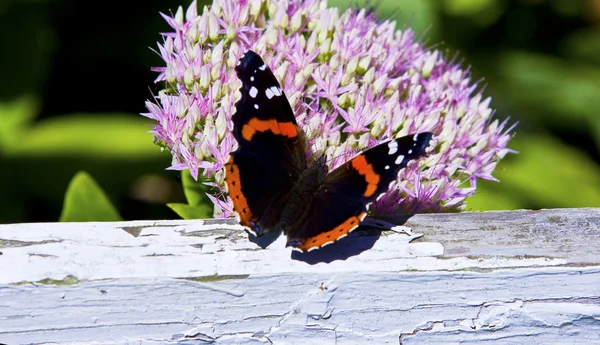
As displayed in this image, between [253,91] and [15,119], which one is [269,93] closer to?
[253,91]

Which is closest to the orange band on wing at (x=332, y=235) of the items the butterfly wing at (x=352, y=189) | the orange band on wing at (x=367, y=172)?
the butterfly wing at (x=352, y=189)

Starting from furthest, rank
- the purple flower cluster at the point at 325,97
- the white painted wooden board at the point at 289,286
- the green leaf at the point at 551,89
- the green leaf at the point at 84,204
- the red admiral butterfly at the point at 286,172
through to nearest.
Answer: the green leaf at the point at 551,89
the green leaf at the point at 84,204
the purple flower cluster at the point at 325,97
the red admiral butterfly at the point at 286,172
the white painted wooden board at the point at 289,286

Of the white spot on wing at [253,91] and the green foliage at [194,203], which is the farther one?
the green foliage at [194,203]

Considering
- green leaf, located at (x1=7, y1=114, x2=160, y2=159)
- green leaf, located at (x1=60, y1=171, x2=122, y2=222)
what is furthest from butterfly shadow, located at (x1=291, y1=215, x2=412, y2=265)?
green leaf, located at (x1=7, y1=114, x2=160, y2=159)

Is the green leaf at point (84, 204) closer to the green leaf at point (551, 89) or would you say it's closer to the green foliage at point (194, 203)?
the green foliage at point (194, 203)

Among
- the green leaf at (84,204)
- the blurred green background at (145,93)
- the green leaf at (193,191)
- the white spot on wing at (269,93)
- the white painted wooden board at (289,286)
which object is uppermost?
the blurred green background at (145,93)

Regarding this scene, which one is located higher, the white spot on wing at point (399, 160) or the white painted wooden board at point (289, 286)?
the white spot on wing at point (399, 160)

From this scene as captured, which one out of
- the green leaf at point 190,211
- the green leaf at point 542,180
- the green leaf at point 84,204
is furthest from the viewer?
the green leaf at point 542,180

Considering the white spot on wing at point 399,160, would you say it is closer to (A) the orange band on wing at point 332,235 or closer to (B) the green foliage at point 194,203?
(A) the orange band on wing at point 332,235
